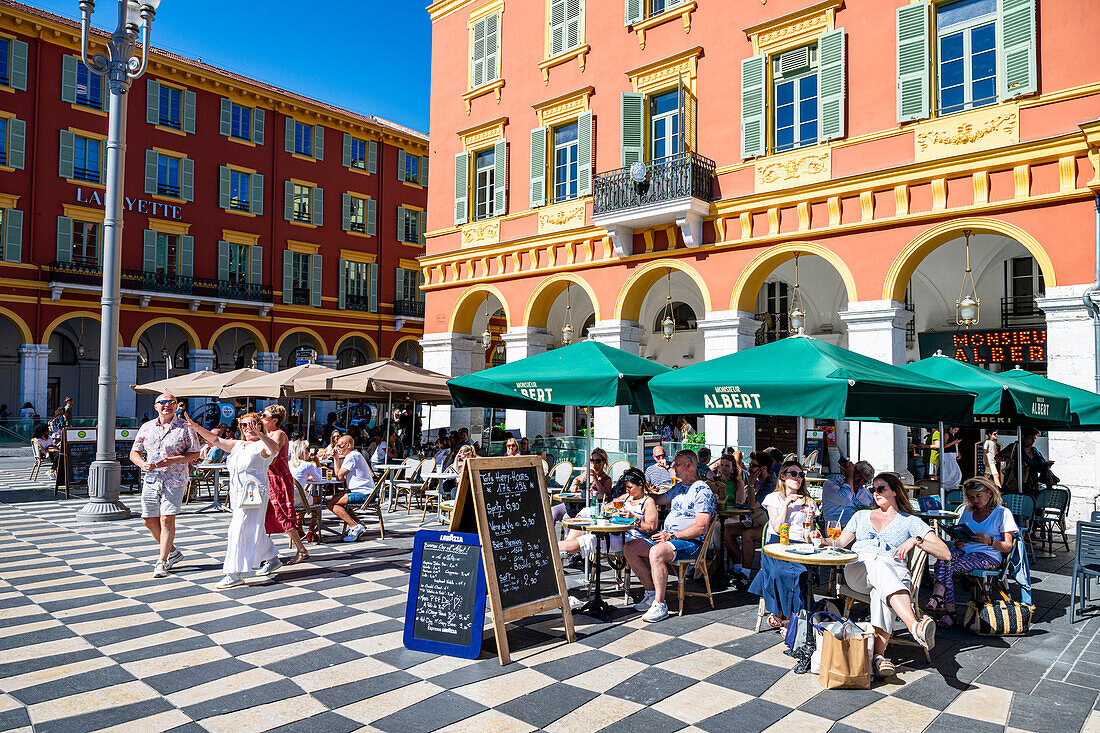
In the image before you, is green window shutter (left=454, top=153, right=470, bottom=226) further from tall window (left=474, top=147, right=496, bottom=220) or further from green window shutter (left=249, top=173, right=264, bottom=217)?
green window shutter (left=249, top=173, right=264, bottom=217)

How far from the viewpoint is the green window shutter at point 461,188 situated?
1970cm

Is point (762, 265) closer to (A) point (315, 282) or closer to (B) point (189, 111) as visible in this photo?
(A) point (315, 282)

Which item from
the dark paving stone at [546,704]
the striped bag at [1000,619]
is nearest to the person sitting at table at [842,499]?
the striped bag at [1000,619]

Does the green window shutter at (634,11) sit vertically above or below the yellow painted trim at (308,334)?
above

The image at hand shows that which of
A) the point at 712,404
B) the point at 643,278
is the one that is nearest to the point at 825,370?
the point at 712,404

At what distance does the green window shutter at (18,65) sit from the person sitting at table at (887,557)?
104 feet

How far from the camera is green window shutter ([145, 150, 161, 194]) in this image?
2959 centimetres

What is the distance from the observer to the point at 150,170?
29.7 meters

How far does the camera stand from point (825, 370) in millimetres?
5645

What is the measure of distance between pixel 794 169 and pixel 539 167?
6.28m

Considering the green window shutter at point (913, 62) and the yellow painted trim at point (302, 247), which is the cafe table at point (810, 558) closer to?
the green window shutter at point (913, 62)

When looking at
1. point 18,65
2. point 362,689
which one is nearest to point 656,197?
point 362,689

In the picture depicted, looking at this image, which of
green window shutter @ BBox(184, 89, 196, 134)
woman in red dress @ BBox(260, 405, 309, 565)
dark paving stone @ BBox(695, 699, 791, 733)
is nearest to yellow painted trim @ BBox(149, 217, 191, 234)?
green window shutter @ BBox(184, 89, 196, 134)

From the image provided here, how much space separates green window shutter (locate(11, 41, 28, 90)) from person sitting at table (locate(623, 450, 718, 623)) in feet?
98.8
